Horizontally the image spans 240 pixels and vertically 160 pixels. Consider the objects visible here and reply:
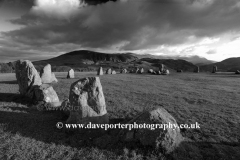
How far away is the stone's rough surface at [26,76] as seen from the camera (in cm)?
1574

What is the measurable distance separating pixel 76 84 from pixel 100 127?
3166 mm

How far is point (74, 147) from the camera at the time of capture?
260 inches

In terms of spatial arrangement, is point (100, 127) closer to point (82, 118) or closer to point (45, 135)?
point (82, 118)

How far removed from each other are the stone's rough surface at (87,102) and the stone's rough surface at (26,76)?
9.99 meters

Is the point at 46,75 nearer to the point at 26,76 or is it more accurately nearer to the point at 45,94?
the point at 26,76

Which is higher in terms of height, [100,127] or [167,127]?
[167,127]

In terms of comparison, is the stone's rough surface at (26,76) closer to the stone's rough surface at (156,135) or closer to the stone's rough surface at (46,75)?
the stone's rough surface at (46,75)

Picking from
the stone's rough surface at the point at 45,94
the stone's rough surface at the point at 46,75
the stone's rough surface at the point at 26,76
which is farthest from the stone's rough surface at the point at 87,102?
the stone's rough surface at the point at 46,75

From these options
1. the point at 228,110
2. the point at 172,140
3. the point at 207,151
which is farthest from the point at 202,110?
the point at 172,140

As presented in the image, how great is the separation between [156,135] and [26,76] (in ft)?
53.8

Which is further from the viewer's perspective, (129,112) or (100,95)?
(129,112)

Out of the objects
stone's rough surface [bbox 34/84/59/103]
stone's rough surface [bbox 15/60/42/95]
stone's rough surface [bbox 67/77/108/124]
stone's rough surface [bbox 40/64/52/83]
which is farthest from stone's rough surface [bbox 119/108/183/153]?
stone's rough surface [bbox 40/64/52/83]

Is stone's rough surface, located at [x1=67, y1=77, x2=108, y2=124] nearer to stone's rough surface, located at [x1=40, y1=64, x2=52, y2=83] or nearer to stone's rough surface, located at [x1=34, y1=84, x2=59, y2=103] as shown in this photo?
stone's rough surface, located at [x1=34, y1=84, x2=59, y2=103]

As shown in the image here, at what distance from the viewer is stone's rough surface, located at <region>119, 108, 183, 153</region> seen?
21.0 feet
